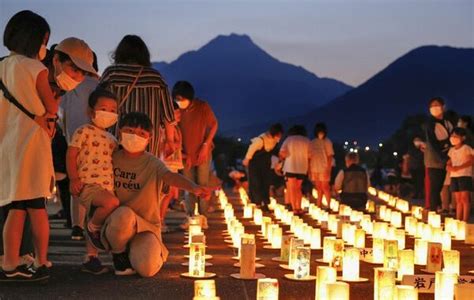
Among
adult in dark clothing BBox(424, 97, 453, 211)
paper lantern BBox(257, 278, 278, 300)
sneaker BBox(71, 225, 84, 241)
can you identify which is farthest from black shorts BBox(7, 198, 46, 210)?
adult in dark clothing BBox(424, 97, 453, 211)

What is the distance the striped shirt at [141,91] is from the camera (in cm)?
814

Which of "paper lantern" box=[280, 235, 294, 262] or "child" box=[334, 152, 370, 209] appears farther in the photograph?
"child" box=[334, 152, 370, 209]

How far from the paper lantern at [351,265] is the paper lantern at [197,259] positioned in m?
1.03

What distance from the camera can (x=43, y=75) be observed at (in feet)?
20.6

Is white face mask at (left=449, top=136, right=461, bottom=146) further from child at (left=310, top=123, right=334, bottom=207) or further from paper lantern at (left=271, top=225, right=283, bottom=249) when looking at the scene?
paper lantern at (left=271, top=225, right=283, bottom=249)

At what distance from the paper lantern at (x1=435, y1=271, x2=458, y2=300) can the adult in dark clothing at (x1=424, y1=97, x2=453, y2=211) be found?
8.11 metres

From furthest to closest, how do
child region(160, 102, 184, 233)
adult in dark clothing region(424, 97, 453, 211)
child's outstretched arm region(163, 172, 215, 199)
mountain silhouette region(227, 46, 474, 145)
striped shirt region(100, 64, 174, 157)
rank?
mountain silhouette region(227, 46, 474, 145)
adult in dark clothing region(424, 97, 453, 211)
child region(160, 102, 184, 233)
striped shirt region(100, 64, 174, 157)
child's outstretched arm region(163, 172, 215, 199)

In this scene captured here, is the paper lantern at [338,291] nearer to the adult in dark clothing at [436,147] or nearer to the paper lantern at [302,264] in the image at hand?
the paper lantern at [302,264]

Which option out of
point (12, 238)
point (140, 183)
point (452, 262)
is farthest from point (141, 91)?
point (452, 262)

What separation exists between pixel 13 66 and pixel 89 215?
1.30 m

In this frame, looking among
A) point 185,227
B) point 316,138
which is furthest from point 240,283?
point 316,138

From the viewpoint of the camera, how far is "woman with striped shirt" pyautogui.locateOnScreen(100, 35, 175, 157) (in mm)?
8148

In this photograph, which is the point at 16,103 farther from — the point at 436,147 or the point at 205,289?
the point at 436,147

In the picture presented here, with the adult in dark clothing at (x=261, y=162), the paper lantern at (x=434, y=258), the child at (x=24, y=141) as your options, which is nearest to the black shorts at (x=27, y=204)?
the child at (x=24, y=141)
